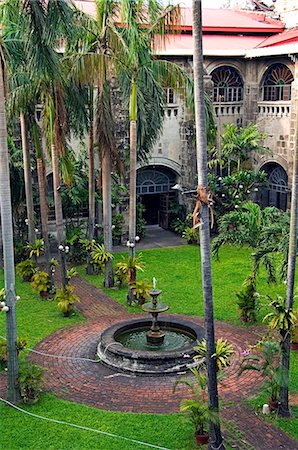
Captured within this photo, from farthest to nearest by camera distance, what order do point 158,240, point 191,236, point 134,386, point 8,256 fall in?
1. point 158,240
2. point 191,236
3. point 134,386
4. point 8,256

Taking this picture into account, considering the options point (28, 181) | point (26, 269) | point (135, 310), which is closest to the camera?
point (135, 310)

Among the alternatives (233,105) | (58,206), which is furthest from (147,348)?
(233,105)

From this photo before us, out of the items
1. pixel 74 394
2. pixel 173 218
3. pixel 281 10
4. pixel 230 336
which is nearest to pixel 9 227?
pixel 74 394

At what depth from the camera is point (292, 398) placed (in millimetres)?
10750

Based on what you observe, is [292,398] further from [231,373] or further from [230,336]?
[230,336]

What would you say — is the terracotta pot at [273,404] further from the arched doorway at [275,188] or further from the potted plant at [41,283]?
the arched doorway at [275,188]

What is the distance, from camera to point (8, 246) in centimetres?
1014

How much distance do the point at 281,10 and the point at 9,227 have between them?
21721 millimetres

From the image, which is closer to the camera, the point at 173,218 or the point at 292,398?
the point at 292,398

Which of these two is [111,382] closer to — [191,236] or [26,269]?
[26,269]

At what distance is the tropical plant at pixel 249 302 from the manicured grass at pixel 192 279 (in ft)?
1.03

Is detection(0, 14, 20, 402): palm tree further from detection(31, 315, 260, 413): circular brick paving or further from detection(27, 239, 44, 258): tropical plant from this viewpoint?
detection(27, 239, 44, 258): tropical plant

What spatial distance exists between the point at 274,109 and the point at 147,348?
46.3 ft

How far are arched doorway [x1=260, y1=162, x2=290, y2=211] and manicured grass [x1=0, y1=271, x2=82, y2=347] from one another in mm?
11360
